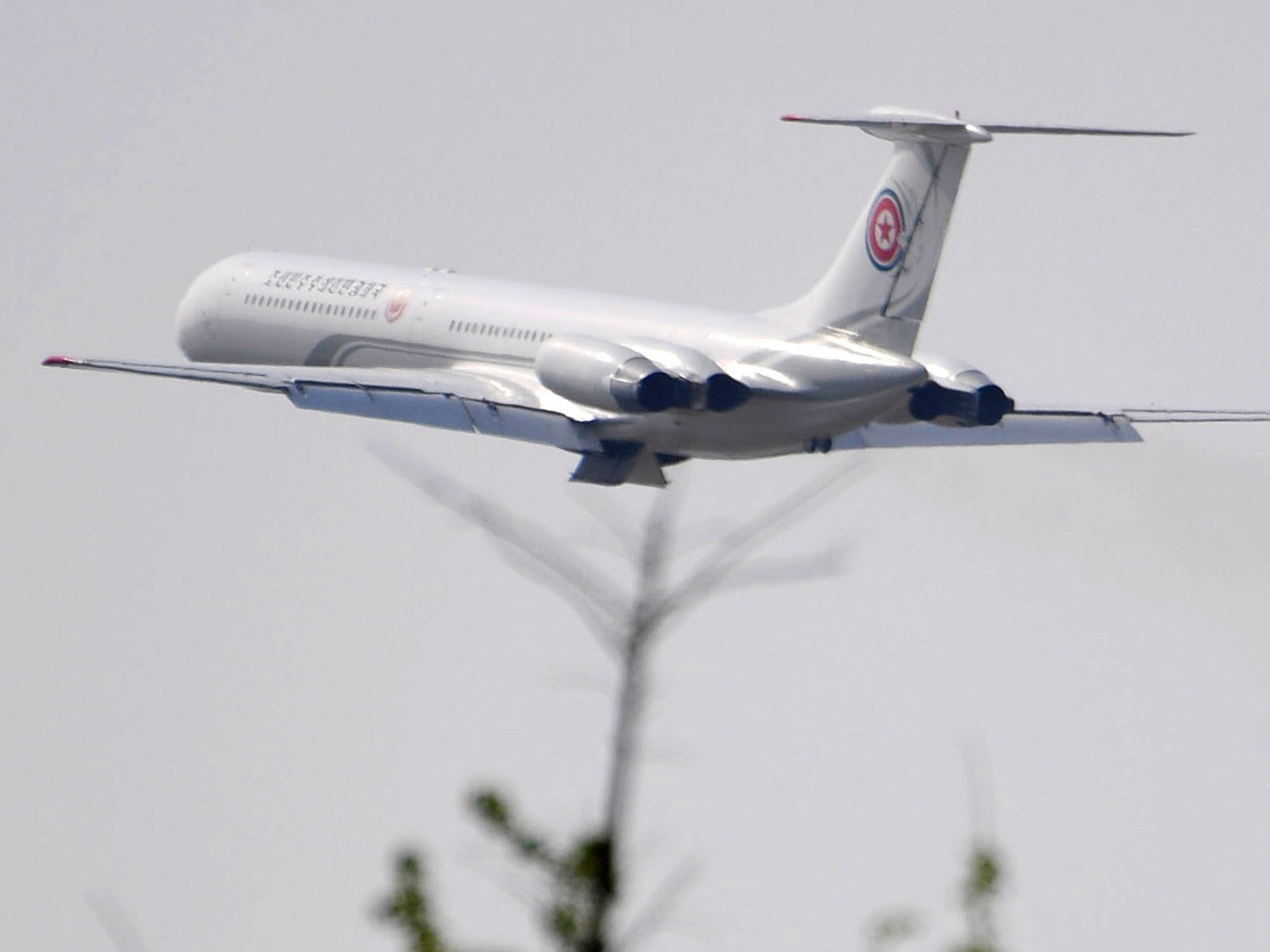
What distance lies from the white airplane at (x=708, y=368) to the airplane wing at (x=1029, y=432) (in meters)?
0.04

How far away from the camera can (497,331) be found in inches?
2822

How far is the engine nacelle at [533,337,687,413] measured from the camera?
203 ft

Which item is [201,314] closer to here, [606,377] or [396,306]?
[396,306]

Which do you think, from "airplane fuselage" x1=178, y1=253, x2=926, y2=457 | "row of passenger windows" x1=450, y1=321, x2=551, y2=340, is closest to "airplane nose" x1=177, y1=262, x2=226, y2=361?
"airplane fuselage" x1=178, y1=253, x2=926, y2=457

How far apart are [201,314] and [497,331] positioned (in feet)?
44.5

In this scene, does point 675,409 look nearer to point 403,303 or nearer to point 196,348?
point 403,303

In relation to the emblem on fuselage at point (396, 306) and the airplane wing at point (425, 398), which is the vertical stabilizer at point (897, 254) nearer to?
the airplane wing at point (425, 398)

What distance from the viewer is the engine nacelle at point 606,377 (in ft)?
203

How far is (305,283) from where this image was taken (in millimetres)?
79375

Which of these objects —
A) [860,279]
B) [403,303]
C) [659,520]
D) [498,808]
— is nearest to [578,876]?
[498,808]

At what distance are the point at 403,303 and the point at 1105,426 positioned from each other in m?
18.0

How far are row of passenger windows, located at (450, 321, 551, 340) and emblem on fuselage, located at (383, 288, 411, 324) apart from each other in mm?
2366

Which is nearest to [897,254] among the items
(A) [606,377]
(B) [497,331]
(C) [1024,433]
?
(C) [1024,433]

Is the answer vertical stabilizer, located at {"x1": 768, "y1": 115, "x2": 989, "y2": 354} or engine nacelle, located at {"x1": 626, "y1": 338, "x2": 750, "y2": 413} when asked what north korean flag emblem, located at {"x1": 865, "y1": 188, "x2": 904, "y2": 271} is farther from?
engine nacelle, located at {"x1": 626, "y1": 338, "x2": 750, "y2": 413}
